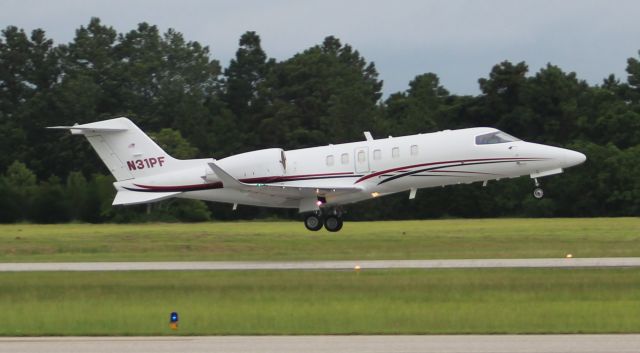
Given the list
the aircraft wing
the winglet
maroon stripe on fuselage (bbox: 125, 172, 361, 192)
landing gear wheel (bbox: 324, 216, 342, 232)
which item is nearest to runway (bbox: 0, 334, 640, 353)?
the winglet

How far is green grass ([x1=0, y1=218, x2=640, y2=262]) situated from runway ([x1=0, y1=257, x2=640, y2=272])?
1563 mm

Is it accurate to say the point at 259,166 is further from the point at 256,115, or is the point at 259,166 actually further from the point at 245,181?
the point at 256,115

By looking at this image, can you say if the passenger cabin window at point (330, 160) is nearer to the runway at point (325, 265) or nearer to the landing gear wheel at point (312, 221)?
the landing gear wheel at point (312, 221)

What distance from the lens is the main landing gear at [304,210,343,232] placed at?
37.2 m

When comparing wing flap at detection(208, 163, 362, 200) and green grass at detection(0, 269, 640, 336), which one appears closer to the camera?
green grass at detection(0, 269, 640, 336)

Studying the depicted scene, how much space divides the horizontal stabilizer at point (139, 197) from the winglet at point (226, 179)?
7.01ft

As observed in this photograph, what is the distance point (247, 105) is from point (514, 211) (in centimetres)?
3399

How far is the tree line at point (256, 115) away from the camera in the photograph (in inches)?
2363

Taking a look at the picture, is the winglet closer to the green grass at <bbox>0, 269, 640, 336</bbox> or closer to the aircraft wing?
the aircraft wing

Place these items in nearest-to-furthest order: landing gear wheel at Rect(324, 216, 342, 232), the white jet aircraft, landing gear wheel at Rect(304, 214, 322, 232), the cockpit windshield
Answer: the white jet aircraft, the cockpit windshield, landing gear wheel at Rect(304, 214, 322, 232), landing gear wheel at Rect(324, 216, 342, 232)

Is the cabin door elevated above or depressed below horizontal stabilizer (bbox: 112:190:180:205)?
above

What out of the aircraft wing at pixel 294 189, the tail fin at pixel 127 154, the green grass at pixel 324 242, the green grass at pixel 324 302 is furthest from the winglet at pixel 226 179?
the green grass at pixel 324 302

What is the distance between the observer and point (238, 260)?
32094 millimetres

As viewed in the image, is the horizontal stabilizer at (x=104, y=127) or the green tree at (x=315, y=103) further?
the green tree at (x=315, y=103)
